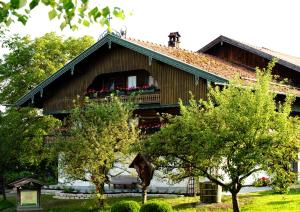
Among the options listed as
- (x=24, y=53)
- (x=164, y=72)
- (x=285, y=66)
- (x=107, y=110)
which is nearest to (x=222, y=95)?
(x=107, y=110)

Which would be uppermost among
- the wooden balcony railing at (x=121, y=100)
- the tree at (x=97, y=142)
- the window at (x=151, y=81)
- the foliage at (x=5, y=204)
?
the window at (x=151, y=81)

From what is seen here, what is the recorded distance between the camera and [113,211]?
18.1 meters

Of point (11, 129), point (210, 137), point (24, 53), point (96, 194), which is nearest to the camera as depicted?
point (210, 137)

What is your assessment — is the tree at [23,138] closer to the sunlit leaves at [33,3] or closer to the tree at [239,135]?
the tree at [239,135]

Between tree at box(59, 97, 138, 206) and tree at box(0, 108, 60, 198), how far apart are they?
520 cm

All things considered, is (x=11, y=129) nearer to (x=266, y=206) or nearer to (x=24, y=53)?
(x=24, y=53)

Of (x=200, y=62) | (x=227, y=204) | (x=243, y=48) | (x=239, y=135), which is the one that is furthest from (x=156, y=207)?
(x=243, y=48)

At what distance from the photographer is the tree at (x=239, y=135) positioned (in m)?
14.9

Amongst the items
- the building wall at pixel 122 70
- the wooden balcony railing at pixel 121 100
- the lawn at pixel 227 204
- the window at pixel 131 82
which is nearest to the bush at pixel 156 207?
the lawn at pixel 227 204

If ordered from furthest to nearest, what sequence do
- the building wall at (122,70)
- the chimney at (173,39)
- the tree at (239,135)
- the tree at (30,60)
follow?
1. the tree at (30,60)
2. the chimney at (173,39)
3. the building wall at (122,70)
4. the tree at (239,135)

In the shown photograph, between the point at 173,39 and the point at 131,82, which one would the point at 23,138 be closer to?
the point at 131,82

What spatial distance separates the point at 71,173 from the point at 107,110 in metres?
2.90

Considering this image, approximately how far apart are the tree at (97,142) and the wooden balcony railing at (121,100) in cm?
174

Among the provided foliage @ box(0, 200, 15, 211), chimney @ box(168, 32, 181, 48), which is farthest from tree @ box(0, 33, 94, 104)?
foliage @ box(0, 200, 15, 211)
